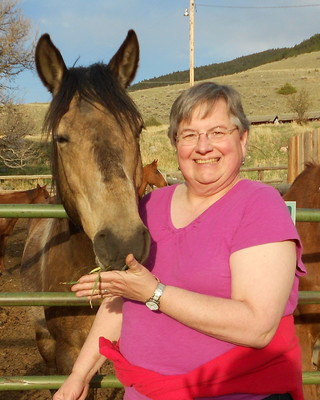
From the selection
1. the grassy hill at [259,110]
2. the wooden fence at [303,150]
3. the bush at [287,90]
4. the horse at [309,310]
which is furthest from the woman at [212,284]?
the bush at [287,90]

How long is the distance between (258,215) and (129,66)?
4.97 ft

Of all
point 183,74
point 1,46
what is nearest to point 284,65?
point 183,74

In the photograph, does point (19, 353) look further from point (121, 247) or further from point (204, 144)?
point (204, 144)

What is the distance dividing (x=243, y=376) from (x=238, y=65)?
12459 cm

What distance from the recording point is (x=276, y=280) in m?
1.36

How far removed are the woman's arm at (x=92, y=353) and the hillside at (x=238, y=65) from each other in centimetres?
8760

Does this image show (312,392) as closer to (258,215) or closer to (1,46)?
(258,215)

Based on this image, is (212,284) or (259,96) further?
(259,96)

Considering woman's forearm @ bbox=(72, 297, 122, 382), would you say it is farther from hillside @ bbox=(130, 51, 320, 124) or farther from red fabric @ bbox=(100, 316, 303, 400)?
hillside @ bbox=(130, 51, 320, 124)

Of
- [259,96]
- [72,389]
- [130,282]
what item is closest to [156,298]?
[130,282]

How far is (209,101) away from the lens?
63.2 inches

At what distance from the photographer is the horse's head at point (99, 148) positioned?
1.70 metres

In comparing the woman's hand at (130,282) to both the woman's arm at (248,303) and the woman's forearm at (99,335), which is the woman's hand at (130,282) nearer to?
the woman's arm at (248,303)

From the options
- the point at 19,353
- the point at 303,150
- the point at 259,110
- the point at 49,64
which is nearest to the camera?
the point at 49,64
